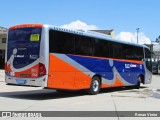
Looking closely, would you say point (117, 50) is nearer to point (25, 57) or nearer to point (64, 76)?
point (64, 76)

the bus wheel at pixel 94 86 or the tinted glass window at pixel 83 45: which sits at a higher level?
the tinted glass window at pixel 83 45

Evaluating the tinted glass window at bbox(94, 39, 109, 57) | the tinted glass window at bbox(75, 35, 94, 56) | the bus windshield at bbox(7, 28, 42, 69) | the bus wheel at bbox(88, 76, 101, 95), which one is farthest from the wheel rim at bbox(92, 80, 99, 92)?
the bus windshield at bbox(7, 28, 42, 69)

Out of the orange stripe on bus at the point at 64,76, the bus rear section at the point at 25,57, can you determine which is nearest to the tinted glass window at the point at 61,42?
the orange stripe on bus at the point at 64,76

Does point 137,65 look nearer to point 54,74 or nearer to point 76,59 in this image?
point 76,59

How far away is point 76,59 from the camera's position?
59.1ft

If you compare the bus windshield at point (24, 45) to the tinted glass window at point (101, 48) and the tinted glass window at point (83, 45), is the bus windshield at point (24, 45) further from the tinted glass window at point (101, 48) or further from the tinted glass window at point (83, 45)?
the tinted glass window at point (101, 48)

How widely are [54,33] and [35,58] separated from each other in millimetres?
1354

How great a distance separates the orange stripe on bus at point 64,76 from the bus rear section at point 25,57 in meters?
0.45

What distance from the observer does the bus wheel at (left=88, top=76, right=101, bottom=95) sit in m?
19.5

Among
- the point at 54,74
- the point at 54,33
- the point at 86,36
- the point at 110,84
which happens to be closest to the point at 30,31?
the point at 54,33

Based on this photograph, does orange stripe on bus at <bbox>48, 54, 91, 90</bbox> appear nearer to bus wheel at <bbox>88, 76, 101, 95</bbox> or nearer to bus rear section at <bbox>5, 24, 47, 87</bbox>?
bus rear section at <bbox>5, 24, 47, 87</bbox>

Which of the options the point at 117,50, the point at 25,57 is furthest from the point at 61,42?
the point at 117,50

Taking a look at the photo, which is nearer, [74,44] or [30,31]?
[30,31]

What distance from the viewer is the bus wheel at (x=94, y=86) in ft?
64.1
